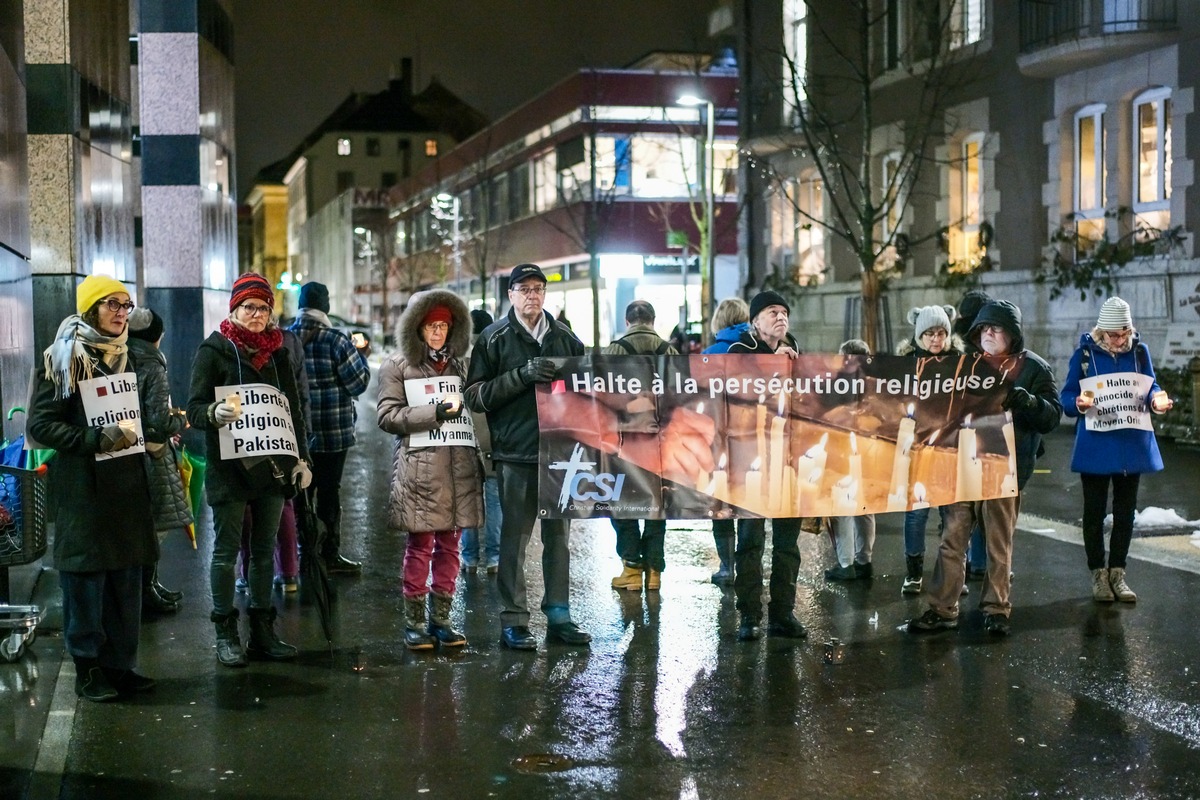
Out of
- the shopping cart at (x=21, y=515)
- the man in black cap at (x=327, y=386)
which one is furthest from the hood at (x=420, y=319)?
the man in black cap at (x=327, y=386)

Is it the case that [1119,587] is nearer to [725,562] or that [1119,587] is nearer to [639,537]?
[725,562]

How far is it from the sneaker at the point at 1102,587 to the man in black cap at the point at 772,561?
7.15 feet

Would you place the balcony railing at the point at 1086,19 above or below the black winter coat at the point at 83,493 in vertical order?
above

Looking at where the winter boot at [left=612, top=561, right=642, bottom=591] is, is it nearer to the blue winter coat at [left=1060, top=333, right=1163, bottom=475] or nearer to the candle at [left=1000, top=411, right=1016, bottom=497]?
the candle at [left=1000, top=411, right=1016, bottom=497]

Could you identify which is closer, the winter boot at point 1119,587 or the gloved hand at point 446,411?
the gloved hand at point 446,411

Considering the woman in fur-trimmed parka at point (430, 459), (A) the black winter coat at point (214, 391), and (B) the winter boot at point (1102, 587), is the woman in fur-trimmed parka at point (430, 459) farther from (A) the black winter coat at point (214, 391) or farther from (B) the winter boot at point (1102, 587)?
(B) the winter boot at point (1102, 587)

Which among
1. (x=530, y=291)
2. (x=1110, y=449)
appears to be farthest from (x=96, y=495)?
(x=1110, y=449)

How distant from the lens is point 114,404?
279 inches

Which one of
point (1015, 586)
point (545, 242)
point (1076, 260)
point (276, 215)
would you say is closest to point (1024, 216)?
point (1076, 260)

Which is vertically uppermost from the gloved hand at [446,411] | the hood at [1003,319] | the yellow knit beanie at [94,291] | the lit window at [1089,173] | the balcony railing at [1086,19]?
the balcony railing at [1086,19]

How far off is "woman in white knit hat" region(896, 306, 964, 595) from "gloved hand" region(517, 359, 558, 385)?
107 inches

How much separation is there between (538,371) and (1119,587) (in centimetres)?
421

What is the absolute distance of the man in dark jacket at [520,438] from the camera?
26.1 ft

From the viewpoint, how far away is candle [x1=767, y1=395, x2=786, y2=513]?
323 inches
